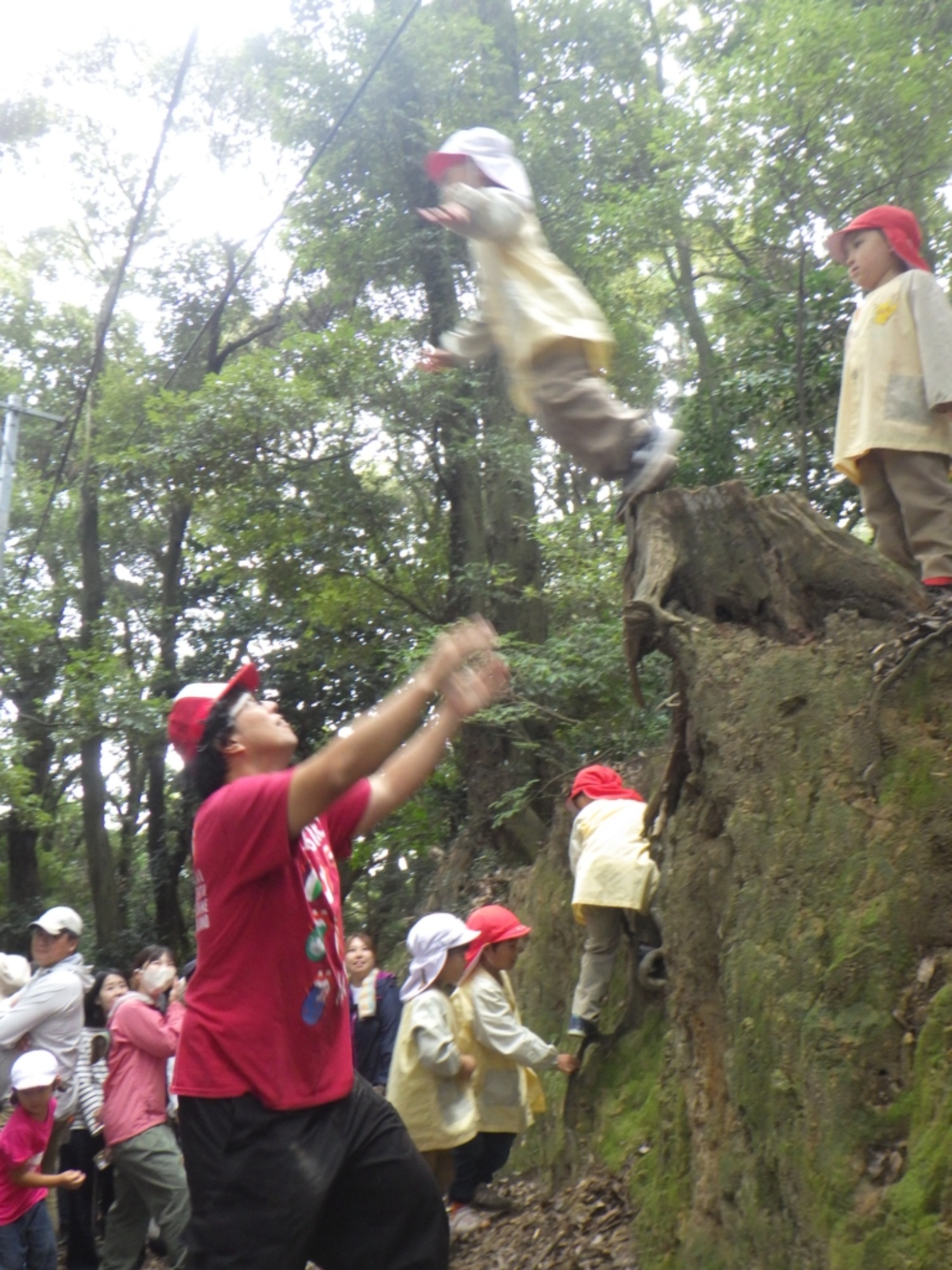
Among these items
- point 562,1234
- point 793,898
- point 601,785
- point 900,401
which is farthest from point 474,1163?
point 900,401

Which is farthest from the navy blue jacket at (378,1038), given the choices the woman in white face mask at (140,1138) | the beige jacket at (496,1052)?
the beige jacket at (496,1052)

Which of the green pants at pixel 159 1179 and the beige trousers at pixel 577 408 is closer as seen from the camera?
the beige trousers at pixel 577 408

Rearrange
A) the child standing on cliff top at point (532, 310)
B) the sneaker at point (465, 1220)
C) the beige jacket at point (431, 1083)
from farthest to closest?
the sneaker at point (465, 1220) → the beige jacket at point (431, 1083) → the child standing on cliff top at point (532, 310)

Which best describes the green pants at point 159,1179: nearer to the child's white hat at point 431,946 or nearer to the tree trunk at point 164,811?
the child's white hat at point 431,946

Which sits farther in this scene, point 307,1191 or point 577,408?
point 577,408

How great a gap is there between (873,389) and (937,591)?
82 cm

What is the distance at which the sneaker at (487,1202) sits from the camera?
261 inches

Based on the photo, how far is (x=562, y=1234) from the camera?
5734mm

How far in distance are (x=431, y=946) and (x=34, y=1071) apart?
Result: 1.95 metres

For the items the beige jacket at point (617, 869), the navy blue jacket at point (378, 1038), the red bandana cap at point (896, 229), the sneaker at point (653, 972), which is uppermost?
the red bandana cap at point (896, 229)

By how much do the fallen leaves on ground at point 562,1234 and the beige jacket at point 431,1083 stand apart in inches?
22.9

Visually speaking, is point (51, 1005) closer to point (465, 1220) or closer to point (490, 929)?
point (490, 929)

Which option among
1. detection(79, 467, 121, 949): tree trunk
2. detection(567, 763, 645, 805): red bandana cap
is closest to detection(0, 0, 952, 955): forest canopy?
detection(79, 467, 121, 949): tree trunk

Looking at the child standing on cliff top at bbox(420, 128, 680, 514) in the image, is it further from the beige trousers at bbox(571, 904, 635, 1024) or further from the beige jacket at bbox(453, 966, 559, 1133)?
the beige jacket at bbox(453, 966, 559, 1133)
